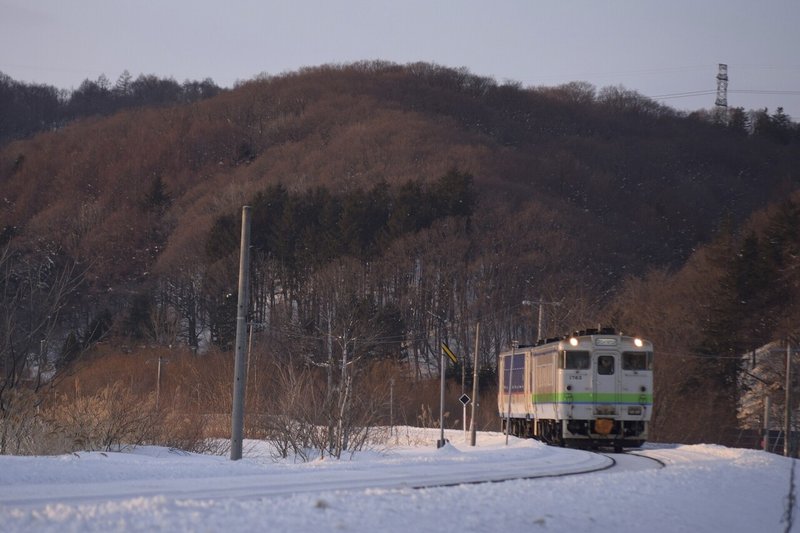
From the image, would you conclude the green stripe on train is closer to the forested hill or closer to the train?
the train

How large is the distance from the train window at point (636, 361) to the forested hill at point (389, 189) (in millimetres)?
35676

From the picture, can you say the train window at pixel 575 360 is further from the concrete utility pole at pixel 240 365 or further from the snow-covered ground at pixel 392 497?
the concrete utility pole at pixel 240 365

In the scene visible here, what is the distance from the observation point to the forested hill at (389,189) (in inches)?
3273

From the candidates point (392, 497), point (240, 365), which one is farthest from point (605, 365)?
point (392, 497)

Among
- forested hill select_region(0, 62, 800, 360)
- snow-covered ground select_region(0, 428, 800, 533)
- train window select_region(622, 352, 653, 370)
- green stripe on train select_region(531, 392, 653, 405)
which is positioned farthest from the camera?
forested hill select_region(0, 62, 800, 360)

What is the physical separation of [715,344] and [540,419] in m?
31.7

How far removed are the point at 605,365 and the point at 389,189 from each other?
66766mm

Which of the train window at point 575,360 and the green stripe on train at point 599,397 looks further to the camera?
the train window at point 575,360

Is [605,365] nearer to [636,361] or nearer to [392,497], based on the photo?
[636,361]

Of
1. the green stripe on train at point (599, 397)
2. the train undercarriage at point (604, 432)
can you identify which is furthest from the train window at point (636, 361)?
the train undercarriage at point (604, 432)

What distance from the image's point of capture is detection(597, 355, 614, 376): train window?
31.8 m

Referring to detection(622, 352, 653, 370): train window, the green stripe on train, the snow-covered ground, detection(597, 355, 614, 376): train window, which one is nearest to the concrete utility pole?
the snow-covered ground

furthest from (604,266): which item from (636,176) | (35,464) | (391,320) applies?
(35,464)

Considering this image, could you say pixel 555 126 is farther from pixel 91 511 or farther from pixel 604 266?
pixel 91 511
